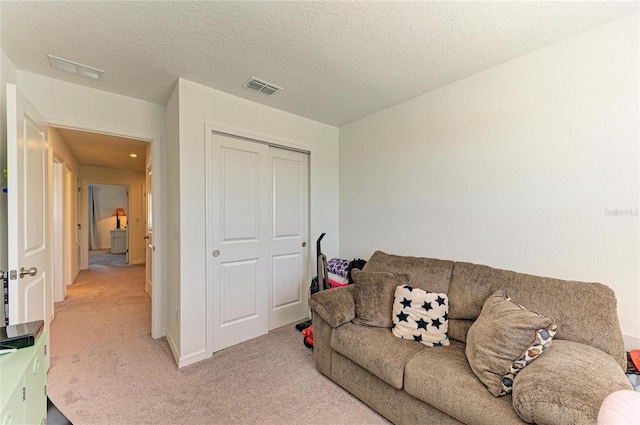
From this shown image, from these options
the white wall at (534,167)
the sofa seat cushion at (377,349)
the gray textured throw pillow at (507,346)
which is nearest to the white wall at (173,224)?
the sofa seat cushion at (377,349)

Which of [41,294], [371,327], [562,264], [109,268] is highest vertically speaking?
[562,264]

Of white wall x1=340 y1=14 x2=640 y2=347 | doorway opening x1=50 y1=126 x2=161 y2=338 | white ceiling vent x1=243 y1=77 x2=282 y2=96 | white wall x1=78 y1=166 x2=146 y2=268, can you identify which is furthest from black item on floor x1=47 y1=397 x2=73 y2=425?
white wall x1=78 y1=166 x2=146 y2=268

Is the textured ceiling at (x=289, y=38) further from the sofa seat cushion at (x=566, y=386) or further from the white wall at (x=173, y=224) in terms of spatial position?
the sofa seat cushion at (x=566, y=386)

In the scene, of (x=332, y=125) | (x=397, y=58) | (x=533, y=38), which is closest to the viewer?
(x=533, y=38)

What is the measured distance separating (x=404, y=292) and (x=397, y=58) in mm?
1776

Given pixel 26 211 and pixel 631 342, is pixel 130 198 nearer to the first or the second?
pixel 26 211

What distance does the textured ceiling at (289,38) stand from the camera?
1479mm

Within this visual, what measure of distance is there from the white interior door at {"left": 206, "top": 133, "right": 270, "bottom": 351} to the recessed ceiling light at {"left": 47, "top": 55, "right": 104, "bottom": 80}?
39.4 inches

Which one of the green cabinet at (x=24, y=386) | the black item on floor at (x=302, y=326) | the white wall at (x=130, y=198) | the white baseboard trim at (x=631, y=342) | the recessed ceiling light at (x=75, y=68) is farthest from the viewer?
the white wall at (x=130, y=198)

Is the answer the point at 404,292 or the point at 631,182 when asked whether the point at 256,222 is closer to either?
the point at 404,292

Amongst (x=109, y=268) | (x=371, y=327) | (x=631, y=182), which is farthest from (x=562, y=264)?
(x=109, y=268)

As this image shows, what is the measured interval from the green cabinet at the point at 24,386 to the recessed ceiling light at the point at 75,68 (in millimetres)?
1978

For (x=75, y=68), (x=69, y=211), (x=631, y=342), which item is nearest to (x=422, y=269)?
(x=631, y=342)

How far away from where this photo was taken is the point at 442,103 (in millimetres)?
2400
